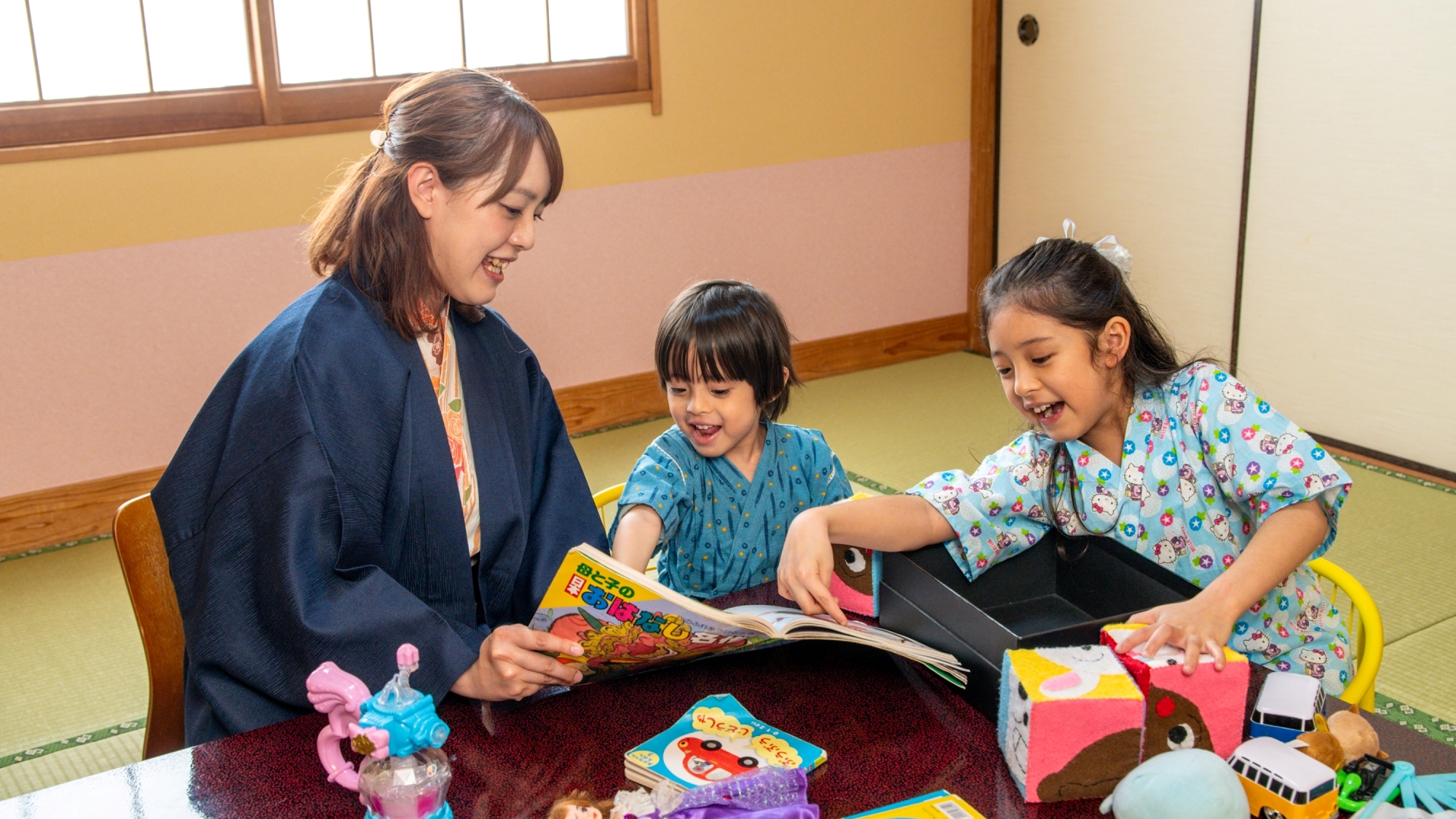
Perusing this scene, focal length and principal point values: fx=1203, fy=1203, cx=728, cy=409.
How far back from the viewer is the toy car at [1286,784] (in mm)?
872

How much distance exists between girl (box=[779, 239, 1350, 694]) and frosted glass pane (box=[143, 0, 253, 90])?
2548 mm

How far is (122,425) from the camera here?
3195mm

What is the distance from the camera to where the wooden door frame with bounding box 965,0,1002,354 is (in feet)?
14.6

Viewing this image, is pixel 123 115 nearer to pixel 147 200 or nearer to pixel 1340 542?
pixel 147 200

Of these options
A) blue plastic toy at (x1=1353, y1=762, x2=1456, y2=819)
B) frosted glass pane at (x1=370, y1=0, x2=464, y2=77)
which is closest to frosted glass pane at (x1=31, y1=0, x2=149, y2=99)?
frosted glass pane at (x1=370, y1=0, x2=464, y2=77)

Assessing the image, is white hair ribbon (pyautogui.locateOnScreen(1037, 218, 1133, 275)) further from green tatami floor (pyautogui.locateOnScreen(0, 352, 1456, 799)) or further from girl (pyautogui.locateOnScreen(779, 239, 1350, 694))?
green tatami floor (pyautogui.locateOnScreen(0, 352, 1456, 799))

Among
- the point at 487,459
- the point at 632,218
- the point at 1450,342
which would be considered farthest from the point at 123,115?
the point at 1450,342

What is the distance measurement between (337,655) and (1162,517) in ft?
3.11

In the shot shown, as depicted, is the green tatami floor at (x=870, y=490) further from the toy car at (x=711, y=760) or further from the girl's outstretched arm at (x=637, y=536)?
the toy car at (x=711, y=760)

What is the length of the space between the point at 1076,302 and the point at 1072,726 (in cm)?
63

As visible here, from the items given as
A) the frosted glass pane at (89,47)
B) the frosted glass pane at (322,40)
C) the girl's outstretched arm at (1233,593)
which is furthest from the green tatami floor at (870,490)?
the frosted glass pane at (322,40)

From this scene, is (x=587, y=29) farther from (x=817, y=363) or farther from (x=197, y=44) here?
(x=817, y=363)

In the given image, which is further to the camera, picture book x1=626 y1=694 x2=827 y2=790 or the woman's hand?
the woman's hand

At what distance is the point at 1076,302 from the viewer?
1.40 m
